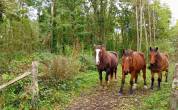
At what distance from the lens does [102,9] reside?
32406 mm

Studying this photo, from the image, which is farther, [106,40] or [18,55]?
[106,40]

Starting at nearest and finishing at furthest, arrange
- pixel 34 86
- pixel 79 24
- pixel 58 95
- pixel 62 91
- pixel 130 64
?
1. pixel 34 86
2. pixel 58 95
3. pixel 130 64
4. pixel 62 91
5. pixel 79 24

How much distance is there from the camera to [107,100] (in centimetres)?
→ 1216

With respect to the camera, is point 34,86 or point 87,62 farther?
point 87,62

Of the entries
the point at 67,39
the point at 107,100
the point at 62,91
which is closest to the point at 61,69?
the point at 62,91

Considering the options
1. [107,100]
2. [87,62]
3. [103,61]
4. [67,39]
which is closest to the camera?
[107,100]

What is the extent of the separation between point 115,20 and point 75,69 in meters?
21.0

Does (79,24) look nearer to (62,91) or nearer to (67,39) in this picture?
(67,39)

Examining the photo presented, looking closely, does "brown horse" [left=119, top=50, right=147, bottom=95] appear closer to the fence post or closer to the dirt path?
the dirt path

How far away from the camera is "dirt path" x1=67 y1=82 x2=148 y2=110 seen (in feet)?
36.6

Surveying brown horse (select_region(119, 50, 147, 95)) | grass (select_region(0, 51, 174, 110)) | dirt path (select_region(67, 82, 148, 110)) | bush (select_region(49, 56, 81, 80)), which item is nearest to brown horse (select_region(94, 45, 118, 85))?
grass (select_region(0, 51, 174, 110))

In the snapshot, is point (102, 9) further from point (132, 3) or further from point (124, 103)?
point (124, 103)

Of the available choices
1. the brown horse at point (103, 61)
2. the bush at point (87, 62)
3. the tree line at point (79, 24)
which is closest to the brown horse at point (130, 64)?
the brown horse at point (103, 61)

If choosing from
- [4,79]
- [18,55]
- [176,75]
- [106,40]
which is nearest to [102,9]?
[106,40]
